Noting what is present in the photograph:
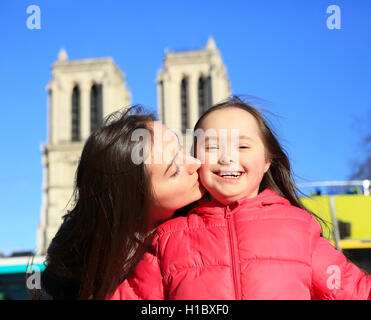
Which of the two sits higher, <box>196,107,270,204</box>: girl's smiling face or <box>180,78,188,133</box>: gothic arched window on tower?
<box>180,78,188,133</box>: gothic arched window on tower

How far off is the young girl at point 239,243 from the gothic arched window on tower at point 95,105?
41.3m

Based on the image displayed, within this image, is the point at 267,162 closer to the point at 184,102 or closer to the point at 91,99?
the point at 184,102

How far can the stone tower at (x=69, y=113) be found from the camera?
134 ft

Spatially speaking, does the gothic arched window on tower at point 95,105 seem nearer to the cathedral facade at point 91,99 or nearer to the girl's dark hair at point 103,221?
the cathedral facade at point 91,99

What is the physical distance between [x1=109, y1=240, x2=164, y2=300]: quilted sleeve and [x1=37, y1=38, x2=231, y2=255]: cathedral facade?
38.1 m

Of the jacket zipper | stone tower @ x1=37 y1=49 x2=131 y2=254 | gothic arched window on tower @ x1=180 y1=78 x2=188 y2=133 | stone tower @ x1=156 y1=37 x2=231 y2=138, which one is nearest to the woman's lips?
the jacket zipper

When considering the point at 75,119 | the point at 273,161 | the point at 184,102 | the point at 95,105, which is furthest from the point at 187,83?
the point at 273,161

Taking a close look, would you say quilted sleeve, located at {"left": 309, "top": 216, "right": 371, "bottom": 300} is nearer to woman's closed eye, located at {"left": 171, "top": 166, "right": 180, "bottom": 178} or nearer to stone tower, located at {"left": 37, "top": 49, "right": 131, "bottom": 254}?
woman's closed eye, located at {"left": 171, "top": 166, "right": 180, "bottom": 178}

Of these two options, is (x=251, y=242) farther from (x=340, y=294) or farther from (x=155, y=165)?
(x=155, y=165)

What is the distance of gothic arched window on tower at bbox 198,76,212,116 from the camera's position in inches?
1609

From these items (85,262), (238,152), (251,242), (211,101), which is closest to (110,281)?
(85,262)

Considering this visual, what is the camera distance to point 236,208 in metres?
1.80

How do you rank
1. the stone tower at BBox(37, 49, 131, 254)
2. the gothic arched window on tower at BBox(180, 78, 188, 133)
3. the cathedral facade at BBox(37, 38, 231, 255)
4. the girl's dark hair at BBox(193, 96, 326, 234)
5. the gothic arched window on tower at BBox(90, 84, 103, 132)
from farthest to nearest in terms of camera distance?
the gothic arched window on tower at BBox(90, 84, 103, 132)
the gothic arched window on tower at BBox(180, 78, 188, 133)
the stone tower at BBox(37, 49, 131, 254)
the cathedral facade at BBox(37, 38, 231, 255)
the girl's dark hair at BBox(193, 96, 326, 234)
